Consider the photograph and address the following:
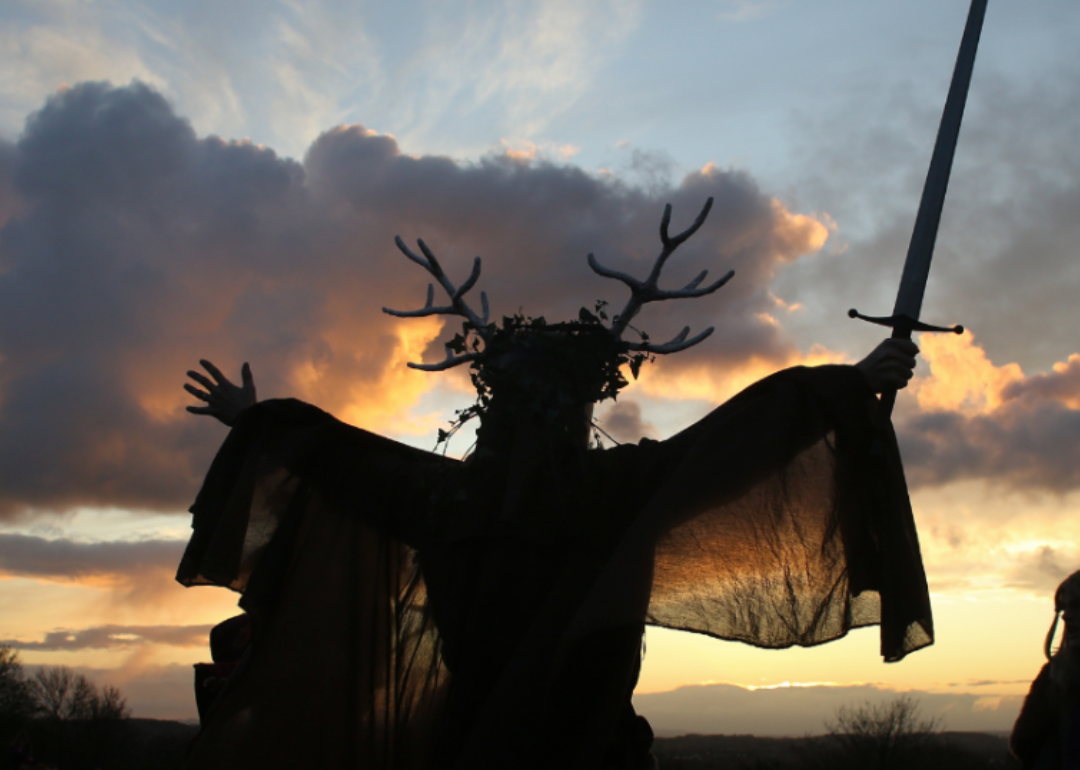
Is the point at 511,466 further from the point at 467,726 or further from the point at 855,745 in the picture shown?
the point at 855,745

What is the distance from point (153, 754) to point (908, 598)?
36.6m

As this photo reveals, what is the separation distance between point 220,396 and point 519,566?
5.20ft

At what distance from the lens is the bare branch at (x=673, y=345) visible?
11.7 feet

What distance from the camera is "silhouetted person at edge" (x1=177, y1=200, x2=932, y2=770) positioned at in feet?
8.45

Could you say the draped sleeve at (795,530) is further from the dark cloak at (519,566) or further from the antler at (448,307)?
the antler at (448,307)

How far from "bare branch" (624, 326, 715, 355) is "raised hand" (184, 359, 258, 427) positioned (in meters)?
1.67

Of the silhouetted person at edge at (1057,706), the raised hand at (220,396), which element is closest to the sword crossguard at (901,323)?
the silhouetted person at edge at (1057,706)

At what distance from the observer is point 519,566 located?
2959 millimetres

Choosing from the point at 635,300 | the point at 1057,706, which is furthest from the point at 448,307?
the point at 1057,706

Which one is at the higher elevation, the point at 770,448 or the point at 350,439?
the point at 350,439

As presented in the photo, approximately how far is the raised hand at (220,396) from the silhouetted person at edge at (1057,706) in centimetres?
307

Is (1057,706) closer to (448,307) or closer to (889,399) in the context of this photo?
(889,399)

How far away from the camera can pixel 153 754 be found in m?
32.4

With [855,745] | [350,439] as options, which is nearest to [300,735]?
[350,439]
